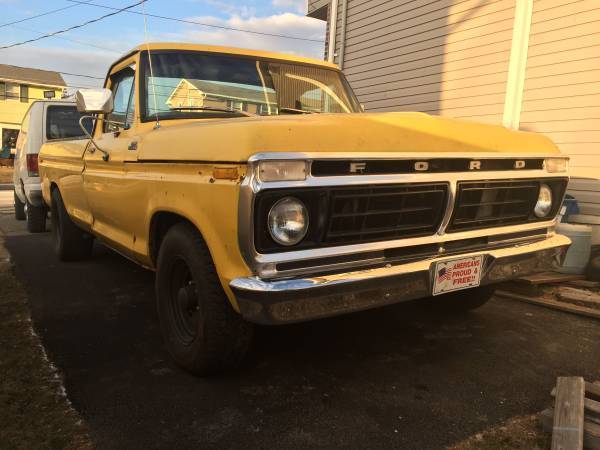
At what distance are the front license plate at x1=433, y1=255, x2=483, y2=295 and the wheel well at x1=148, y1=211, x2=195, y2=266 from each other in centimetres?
147

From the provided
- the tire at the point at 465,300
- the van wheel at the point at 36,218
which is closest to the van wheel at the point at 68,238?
the van wheel at the point at 36,218

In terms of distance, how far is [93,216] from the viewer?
176 inches

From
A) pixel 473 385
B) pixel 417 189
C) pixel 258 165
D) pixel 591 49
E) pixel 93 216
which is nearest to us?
pixel 258 165

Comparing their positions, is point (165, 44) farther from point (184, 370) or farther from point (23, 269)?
point (23, 269)

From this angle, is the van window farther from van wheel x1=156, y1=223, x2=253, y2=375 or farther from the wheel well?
van wheel x1=156, y1=223, x2=253, y2=375

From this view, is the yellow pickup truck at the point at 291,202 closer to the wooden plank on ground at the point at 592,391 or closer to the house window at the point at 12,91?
the wooden plank on ground at the point at 592,391

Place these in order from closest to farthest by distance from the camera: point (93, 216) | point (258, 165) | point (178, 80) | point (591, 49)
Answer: point (258, 165), point (178, 80), point (93, 216), point (591, 49)

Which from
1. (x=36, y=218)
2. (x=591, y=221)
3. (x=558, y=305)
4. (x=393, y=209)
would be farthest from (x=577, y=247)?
(x=36, y=218)

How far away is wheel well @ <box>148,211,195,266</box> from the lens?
2992mm

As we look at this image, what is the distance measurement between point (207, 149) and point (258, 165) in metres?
0.43

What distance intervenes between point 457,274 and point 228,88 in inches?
83.0

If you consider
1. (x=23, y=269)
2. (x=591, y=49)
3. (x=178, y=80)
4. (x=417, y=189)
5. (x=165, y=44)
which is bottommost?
(x=23, y=269)

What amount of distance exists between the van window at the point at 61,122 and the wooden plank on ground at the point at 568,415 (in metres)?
7.37

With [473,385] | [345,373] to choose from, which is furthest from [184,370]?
[473,385]
